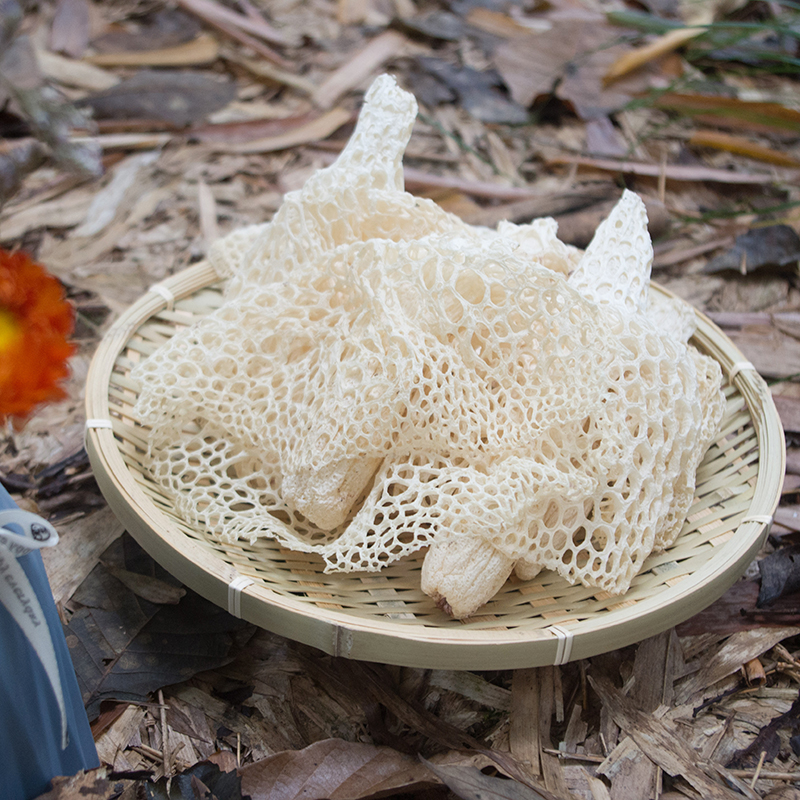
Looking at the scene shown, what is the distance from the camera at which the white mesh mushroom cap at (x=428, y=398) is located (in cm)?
101

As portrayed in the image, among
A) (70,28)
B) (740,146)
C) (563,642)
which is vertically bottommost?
(563,642)

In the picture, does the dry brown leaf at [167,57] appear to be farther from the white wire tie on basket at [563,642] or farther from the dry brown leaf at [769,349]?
the white wire tie on basket at [563,642]

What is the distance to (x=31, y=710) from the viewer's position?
A: 80 cm

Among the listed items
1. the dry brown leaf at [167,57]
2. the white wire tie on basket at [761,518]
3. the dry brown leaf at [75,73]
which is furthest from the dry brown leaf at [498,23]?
the white wire tie on basket at [761,518]

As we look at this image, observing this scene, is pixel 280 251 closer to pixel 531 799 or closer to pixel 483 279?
pixel 483 279

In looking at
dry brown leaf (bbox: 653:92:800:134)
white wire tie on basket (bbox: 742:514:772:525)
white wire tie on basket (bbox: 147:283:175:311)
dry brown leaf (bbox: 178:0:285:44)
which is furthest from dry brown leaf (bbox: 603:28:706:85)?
white wire tie on basket (bbox: 742:514:772:525)

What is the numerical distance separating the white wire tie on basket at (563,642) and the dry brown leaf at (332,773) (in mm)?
215

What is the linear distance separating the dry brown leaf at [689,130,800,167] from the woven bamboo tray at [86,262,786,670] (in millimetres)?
1163

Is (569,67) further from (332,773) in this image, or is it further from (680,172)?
(332,773)

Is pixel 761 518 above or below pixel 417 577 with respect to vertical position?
above

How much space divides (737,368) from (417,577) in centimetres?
70

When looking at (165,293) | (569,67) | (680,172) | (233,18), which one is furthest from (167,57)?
(680,172)

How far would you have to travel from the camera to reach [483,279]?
103 centimetres

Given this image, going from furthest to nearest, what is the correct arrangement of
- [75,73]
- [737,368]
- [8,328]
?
[75,73], [737,368], [8,328]
